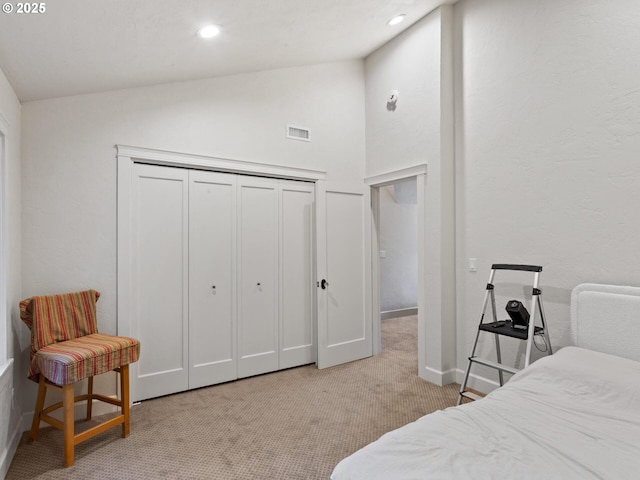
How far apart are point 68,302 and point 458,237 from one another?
3.30m

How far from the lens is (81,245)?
2.76 metres

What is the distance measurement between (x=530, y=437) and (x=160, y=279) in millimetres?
2828

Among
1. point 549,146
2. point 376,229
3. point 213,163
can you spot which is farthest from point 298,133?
point 549,146

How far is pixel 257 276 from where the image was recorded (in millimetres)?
3590

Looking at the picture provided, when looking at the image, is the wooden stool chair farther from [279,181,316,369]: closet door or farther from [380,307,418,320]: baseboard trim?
[380,307,418,320]: baseboard trim

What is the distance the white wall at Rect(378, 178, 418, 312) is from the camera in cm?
647

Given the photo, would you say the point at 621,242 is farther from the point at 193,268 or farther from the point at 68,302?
the point at 68,302

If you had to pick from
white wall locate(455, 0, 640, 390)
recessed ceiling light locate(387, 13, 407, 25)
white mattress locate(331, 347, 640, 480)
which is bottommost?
white mattress locate(331, 347, 640, 480)

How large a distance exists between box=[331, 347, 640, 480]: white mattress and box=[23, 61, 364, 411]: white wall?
8.36 ft

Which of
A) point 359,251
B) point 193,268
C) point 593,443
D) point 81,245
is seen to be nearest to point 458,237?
point 359,251

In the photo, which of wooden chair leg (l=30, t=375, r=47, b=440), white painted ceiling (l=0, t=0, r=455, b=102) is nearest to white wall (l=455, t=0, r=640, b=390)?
white painted ceiling (l=0, t=0, r=455, b=102)

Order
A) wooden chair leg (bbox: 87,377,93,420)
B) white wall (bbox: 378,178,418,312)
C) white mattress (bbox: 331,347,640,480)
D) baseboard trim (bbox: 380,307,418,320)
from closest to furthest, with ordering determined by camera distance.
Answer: white mattress (bbox: 331,347,640,480), wooden chair leg (bbox: 87,377,93,420), baseboard trim (bbox: 380,307,418,320), white wall (bbox: 378,178,418,312)

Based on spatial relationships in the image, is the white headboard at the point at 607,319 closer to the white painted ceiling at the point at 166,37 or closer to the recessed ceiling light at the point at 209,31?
the white painted ceiling at the point at 166,37

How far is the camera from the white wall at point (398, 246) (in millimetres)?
6473
